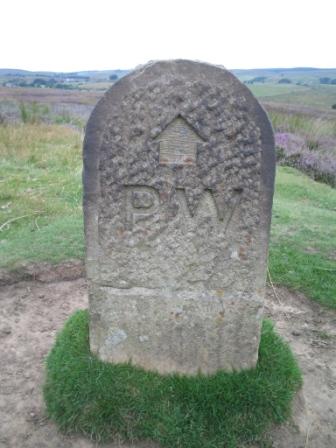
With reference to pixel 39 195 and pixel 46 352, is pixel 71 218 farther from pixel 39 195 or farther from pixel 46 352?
pixel 46 352

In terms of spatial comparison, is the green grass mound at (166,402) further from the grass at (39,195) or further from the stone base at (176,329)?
the grass at (39,195)

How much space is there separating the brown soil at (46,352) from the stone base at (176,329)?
24.3 inches

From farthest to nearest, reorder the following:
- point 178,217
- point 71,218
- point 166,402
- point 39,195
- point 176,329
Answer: point 39,195 → point 71,218 → point 176,329 → point 166,402 → point 178,217

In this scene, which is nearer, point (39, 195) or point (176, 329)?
point (176, 329)

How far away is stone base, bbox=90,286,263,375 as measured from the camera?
3318 millimetres

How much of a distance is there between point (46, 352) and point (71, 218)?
9.85 ft

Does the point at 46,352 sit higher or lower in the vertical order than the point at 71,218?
lower

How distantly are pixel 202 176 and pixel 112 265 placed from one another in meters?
0.92

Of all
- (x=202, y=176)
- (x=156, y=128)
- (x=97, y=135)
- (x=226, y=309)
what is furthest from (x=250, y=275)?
(x=97, y=135)

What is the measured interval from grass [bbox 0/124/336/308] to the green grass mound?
1982 mm

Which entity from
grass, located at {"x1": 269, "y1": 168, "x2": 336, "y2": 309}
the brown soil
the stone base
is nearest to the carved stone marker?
the stone base

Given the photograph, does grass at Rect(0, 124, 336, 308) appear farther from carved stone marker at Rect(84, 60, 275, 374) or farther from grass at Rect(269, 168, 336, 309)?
carved stone marker at Rect(84, 60, 275, 374)

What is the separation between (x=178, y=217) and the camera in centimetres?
313


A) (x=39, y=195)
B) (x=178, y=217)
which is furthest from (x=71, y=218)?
(x=178, y=217)
